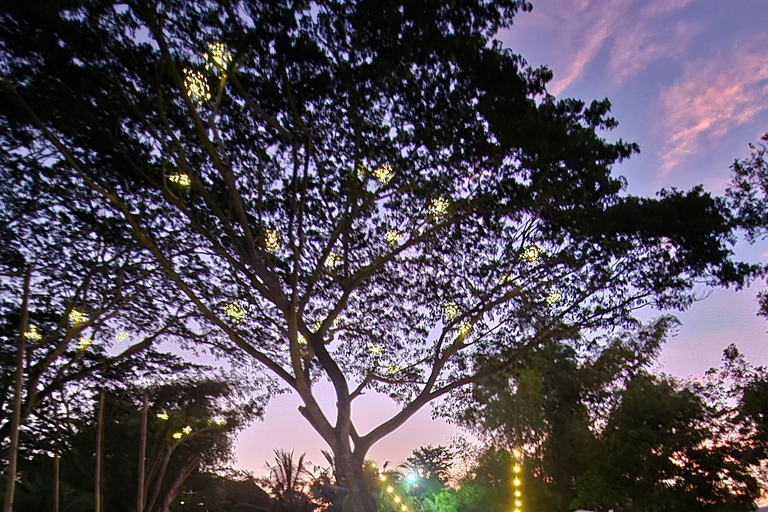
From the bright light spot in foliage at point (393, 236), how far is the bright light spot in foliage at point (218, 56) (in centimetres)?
409

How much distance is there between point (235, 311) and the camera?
38.5 ft

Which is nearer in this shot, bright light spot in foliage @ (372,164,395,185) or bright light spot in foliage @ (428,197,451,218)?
bright light spot in foliage @ (372,164,395,185)

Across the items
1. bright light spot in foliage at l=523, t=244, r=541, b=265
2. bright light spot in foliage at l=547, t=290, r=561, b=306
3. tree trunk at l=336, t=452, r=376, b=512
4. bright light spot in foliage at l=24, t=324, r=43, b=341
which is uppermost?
bright light spot in foliage at l=24, t=324, r=43, b=341

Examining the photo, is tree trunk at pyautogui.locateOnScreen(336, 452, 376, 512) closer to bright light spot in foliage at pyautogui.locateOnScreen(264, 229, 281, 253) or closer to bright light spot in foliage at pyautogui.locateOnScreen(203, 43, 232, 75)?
bright light spot in foliage at pyautogui.locateOnScreen(264, 229, 281, 253)

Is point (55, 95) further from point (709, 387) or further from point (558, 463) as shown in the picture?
point (558, 463)

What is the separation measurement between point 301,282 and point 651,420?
9895 millimetres

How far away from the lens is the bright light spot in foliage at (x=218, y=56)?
24.5 feet

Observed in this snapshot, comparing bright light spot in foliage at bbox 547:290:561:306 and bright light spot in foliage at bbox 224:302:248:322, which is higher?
bright light spot in foliage at bbox 224:302:248:322

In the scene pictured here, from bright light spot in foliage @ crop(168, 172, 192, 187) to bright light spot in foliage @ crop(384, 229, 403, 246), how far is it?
3.62 metres

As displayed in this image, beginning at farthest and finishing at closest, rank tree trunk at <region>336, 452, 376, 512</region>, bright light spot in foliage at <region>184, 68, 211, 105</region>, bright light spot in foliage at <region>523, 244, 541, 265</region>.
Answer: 1. bright light spot in foliage at <region>523, 244, 541, 265</region>
2. tree trunk at <region>336, 452, 376, 512</region>
3. bright light spot in foliage at <region>184, 68, 211, 105</region>

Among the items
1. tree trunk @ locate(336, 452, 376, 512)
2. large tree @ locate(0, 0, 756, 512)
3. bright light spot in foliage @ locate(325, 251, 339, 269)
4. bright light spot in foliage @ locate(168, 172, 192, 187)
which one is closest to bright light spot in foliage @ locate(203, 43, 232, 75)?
large tree @ locate(0, 0, 756, 512)

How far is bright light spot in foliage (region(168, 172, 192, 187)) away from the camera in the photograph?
333 inches

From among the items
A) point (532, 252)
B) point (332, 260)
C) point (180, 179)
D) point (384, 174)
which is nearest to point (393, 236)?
point (332, 260)

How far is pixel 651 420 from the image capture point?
1459cm
